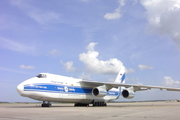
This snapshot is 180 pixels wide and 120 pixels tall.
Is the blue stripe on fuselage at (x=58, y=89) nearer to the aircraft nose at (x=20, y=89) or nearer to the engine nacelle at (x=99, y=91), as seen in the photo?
the aircraft nose at (x=20, y=89)

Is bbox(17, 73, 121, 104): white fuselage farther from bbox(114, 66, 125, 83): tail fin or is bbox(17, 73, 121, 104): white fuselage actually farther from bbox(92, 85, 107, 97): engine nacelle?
bbox(114, 66, 125, 83): tail fin

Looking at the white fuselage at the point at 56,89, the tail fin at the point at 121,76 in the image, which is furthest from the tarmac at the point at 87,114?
the tail fin at the point at 121,76

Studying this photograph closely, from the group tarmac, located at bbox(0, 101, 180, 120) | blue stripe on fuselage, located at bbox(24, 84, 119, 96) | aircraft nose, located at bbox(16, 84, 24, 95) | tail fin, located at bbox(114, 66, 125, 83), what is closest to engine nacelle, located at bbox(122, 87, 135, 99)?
blue stripe on fuselage, located at bbox(24, 84, 119, 96)

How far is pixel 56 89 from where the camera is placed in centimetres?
1912

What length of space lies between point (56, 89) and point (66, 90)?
1.41 metres

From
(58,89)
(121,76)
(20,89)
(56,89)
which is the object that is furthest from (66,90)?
(121,76)

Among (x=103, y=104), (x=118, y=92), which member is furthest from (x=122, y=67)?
(x=103, y=104)

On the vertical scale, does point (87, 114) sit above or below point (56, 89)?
below

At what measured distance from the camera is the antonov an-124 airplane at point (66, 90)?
17375mm

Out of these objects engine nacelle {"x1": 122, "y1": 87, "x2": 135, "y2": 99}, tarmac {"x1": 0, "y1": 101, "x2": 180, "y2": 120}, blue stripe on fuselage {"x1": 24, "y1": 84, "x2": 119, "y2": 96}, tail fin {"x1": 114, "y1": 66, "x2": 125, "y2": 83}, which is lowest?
tarmac {"x1": 0, "y1": 101, "x2": 180, "y2": 120}

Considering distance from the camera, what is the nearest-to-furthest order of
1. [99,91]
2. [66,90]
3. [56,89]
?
[56,89] → [66,90] → [99,91]

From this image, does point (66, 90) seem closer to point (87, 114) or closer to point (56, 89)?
point (56, 89)

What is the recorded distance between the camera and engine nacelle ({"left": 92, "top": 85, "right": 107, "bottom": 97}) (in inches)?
854

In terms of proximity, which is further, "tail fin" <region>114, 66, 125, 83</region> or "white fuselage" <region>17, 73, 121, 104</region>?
"tail fin" <region>114, 66, 125, 83</region>
